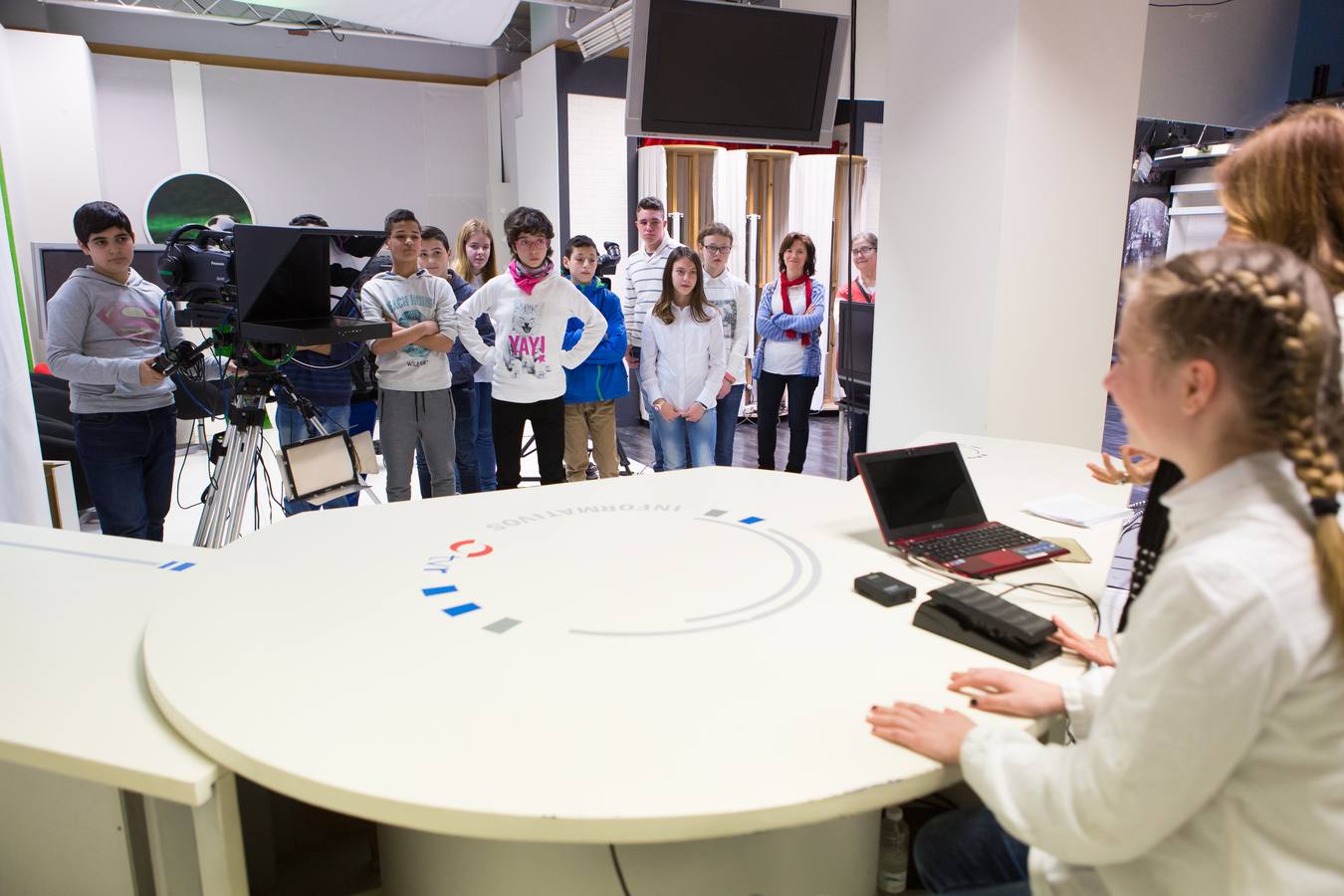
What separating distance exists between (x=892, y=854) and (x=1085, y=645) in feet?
1.86

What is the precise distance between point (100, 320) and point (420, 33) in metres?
3.53

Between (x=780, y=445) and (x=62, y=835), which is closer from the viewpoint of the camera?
(x=62, y=835)

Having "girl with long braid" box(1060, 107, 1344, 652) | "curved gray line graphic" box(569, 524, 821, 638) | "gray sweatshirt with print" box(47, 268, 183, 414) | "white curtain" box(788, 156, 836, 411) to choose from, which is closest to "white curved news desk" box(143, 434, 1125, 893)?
"curved gray line graphic" box(569, 524, 821, 638)

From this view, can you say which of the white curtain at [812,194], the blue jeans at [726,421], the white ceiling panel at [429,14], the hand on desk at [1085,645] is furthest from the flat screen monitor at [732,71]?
the white curtain at [812,194]

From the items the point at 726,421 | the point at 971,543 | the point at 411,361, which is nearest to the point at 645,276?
the point at 726,421

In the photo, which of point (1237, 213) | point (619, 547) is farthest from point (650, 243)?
point (1237, 213)

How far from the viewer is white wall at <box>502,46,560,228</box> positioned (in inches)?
251

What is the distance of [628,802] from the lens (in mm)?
995

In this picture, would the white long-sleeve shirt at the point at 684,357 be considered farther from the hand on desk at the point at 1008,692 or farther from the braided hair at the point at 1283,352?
the braided hair at the point at 1283,352

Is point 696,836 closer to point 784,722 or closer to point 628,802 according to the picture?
point 628,802

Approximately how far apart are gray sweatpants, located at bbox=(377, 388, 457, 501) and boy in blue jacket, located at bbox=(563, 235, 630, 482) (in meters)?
0.60

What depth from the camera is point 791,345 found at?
464 centimetres

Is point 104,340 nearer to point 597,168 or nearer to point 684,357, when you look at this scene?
point 684,357

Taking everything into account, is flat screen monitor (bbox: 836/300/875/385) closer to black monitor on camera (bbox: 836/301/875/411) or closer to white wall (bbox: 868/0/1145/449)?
black monitor on camera (bbox: 836/301/875/411)
